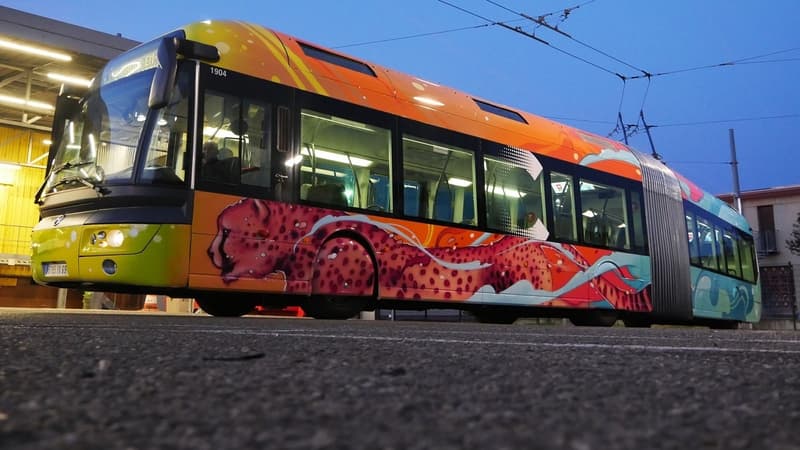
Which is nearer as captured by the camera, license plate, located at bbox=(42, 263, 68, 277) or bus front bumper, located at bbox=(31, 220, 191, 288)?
bus front bumper, located at bbox=(31, 220, 191, 288)

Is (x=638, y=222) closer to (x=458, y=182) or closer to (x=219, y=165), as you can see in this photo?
(x=458, y=182)

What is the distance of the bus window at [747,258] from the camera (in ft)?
48.1

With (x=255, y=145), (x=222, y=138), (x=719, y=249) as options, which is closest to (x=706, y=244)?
(x=719, y=249)

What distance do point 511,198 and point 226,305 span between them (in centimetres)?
400

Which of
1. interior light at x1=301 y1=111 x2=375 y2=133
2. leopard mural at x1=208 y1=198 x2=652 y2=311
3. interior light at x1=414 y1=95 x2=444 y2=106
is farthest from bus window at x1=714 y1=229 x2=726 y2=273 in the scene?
interior light at x1=301 y1=111 x2=375 y2=133

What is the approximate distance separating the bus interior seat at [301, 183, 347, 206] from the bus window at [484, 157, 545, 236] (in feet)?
7.59

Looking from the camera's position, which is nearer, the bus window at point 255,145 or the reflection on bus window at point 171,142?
the reflection on bus window at point 171,142

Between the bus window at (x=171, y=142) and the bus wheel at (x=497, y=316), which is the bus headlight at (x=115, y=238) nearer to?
the bus window at (x=171, y=142)

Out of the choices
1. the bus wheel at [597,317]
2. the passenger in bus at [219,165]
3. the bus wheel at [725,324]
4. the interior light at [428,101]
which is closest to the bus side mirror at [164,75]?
the passenger in bus at [219,165]

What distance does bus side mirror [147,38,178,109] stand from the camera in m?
5.99

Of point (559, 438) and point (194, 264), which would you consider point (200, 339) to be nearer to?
point (559, 438)

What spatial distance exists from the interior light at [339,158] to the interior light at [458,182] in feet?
4.18

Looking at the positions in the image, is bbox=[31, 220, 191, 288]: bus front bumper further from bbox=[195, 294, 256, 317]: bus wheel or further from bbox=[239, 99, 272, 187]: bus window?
bbox=[195, 294, 256, 317]: bus wheel

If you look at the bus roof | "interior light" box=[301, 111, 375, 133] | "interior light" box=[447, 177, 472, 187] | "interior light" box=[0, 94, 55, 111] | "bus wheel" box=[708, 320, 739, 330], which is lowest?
"bus wheel" box=[708, 320, 739, 330]
